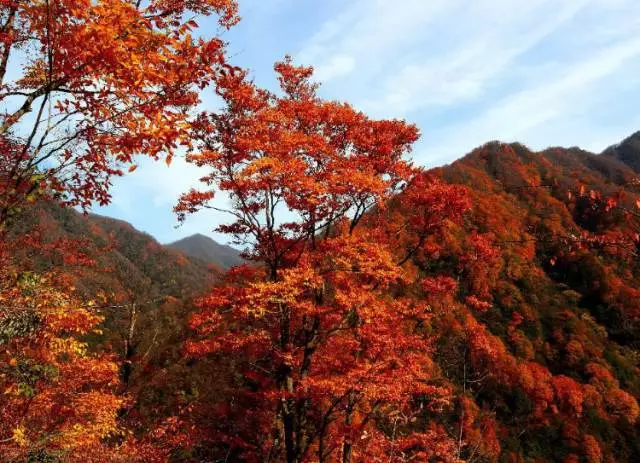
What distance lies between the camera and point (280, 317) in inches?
566

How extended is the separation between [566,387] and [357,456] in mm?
24971

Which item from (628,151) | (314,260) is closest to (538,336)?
(314,260)

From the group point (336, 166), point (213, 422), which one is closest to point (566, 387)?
point (213, 422)

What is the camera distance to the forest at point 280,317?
5.50 m

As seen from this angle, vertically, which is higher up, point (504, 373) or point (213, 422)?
point (213, 422)

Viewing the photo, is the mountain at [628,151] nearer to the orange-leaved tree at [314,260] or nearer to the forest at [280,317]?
the forest at [280,317]

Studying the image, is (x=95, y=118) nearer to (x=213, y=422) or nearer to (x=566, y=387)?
(x=213, y=422)

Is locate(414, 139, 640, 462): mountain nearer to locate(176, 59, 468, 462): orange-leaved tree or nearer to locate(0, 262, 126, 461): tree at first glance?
locate(176, 59, 468, 462): orange-leaved tree

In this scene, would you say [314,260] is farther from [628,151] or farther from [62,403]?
[628,151]

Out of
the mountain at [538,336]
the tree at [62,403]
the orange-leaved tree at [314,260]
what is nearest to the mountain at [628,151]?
the mountain at [538,336]

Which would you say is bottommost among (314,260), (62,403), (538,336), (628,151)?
(538,336)

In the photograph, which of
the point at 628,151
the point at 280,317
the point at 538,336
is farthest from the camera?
the point at 628,151

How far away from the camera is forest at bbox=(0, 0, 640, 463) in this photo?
18.0ft

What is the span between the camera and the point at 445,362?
34781mm
